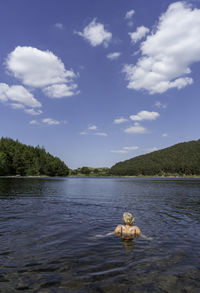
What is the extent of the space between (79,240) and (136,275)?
5.74 meters

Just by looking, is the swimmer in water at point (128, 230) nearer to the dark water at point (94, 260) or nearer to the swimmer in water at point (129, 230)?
the swimmer in water at point (129, 230)

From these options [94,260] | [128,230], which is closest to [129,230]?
[128,230]

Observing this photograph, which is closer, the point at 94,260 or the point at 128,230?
the point at 94,260

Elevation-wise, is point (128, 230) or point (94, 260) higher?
point (128, 230)

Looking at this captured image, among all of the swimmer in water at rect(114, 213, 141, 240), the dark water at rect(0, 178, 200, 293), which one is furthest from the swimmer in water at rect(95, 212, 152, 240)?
the dark water at rect(0, 178, 200, 293)

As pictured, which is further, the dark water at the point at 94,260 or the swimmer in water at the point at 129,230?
the swimmer in water at the point at 129,230

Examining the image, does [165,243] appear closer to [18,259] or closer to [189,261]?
[189,261]

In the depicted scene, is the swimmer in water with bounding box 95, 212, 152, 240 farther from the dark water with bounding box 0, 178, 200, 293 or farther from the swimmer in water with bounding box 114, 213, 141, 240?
the dark water with bounding box 0, 178, 200, 293

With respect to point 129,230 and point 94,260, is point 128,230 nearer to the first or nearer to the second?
point 129,230

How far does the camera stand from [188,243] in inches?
519

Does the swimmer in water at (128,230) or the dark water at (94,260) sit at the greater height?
the swimmer in water at (128,230)

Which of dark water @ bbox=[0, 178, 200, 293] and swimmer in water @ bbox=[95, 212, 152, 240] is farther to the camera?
swimmer in water @ bbox=[95, 212, 152, 240]

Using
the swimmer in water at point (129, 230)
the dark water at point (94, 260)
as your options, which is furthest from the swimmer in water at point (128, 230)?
the dark water at point (94, 260)

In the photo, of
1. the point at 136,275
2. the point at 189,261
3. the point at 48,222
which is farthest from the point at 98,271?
the point at 48,222
